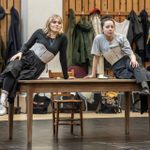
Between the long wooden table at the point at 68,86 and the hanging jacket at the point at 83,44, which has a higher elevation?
the hanging jacket at the point at 83,44

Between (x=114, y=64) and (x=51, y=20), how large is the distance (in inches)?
38.1

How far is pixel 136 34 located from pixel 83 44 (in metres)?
1.18

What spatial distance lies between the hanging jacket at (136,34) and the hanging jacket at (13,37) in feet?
7.88

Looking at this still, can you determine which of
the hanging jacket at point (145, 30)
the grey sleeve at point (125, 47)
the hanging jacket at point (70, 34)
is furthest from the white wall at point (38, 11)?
the grey sleeve at point (125, 47)

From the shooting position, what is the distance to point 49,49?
6.03 meters

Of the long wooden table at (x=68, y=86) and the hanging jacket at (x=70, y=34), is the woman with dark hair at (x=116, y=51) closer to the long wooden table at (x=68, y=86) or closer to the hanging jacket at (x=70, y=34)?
the long wooden table at (x=68, y=86)

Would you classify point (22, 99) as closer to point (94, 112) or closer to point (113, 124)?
point (94, 112)

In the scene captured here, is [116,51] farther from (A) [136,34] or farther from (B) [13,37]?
(A) [136,34]

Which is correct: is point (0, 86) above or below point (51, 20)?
below

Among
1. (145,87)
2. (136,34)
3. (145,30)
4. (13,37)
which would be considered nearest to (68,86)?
(145,87)

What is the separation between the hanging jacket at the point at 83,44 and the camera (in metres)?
11.0

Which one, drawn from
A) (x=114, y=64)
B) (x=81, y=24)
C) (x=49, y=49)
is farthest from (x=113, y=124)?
(x=81, y=24)

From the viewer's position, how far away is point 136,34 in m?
11.2

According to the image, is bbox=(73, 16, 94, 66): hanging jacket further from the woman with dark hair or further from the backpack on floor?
the woman with dark hair
